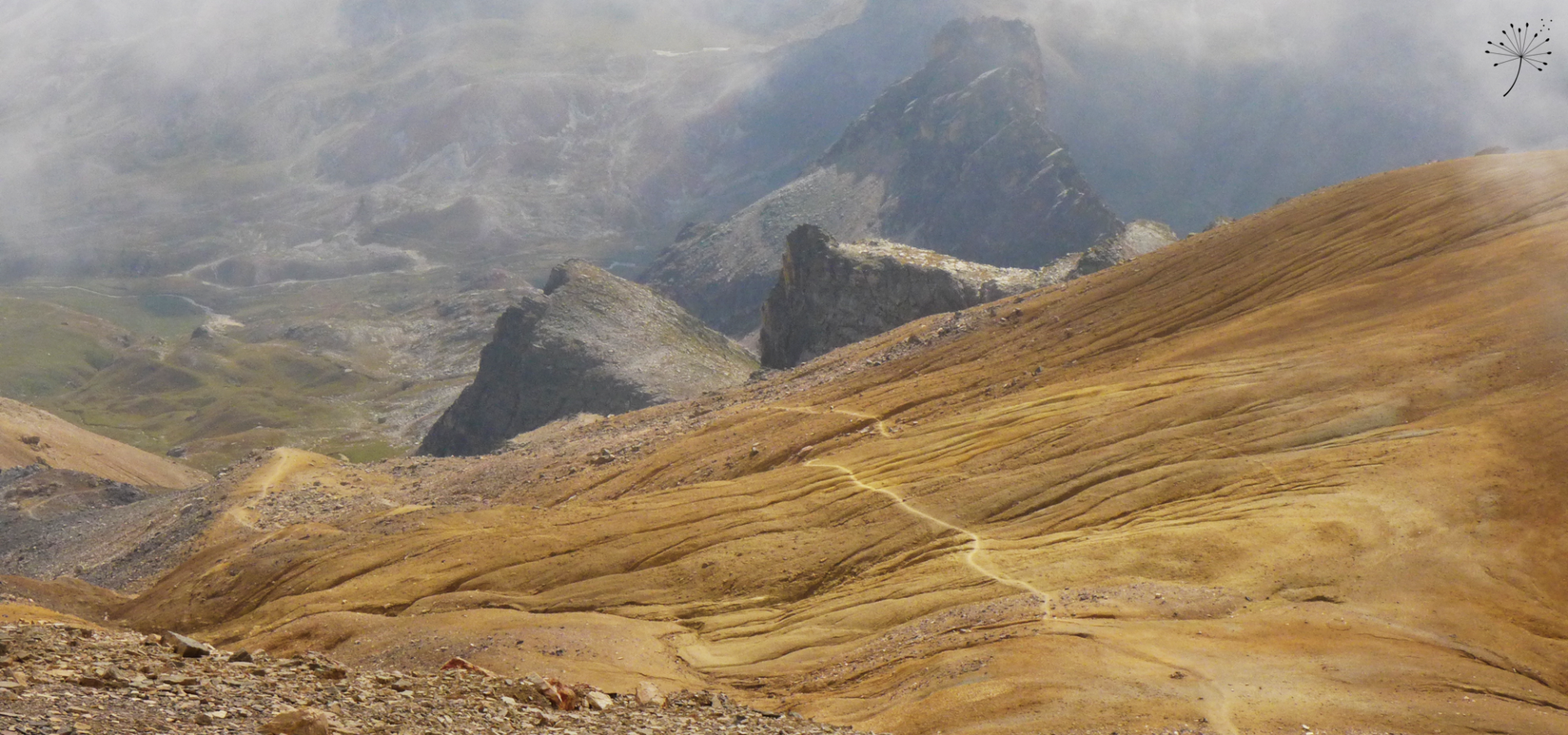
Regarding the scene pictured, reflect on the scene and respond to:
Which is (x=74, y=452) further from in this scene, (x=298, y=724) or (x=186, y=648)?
(x=298, y=724)

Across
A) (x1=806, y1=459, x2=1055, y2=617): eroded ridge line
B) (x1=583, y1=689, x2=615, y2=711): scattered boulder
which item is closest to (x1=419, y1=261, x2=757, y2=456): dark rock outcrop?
(x1=806, y1=459, x2=1055, y2=617): eroded ridge line

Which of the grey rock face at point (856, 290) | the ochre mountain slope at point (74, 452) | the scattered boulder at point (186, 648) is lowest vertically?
the ochre mountain slope at point (74, 452)

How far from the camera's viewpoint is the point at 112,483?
135 metres

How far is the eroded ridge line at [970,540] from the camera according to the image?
4150cm

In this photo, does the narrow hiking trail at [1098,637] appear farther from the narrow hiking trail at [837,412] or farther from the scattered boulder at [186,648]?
the scattered boulder at [186,648]

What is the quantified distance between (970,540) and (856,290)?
348ft

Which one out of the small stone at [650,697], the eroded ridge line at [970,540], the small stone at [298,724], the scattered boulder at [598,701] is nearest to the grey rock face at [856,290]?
the eroded ridge line at [970,540]

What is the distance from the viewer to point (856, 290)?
153 meters

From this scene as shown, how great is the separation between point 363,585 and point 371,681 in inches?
1095

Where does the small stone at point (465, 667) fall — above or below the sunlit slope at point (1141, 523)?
below

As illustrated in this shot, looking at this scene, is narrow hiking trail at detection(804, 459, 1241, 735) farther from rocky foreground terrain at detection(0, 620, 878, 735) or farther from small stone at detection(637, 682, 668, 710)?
small stone at detection(637, 682, 668, 710)

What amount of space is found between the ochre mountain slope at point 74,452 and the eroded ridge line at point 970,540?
12869 cm

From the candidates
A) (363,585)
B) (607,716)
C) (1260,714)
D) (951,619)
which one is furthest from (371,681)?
(363,585)

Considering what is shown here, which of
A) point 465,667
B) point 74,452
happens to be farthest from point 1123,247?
point 74,452
